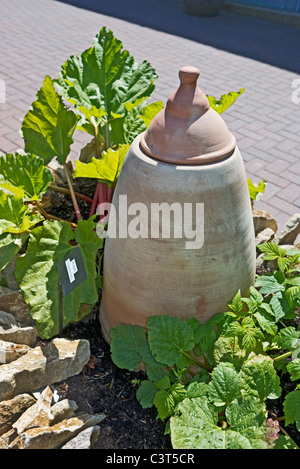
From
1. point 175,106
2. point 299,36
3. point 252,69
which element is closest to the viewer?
point 175,106

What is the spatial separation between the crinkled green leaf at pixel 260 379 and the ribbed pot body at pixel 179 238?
31cm

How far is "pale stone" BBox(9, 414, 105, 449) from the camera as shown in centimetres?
176

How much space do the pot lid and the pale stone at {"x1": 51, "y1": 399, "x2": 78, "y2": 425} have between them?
1.06m

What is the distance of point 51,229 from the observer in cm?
225

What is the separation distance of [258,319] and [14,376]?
103cm

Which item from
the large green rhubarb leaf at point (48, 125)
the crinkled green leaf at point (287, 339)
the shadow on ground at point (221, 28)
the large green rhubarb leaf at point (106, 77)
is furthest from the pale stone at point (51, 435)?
the shadow on ground at point (221, 28)

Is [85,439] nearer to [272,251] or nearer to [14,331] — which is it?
[14,331]

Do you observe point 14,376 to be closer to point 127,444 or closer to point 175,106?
point 127,444

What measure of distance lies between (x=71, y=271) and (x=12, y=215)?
1.54 ft

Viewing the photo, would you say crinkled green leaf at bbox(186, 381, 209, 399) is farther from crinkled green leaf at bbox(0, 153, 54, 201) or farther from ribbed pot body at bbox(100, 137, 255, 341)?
crinkled green leaf at bbox(0, 153, 54, 201)

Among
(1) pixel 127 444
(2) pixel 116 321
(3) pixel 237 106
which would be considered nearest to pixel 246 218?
(2) pixel 116 321

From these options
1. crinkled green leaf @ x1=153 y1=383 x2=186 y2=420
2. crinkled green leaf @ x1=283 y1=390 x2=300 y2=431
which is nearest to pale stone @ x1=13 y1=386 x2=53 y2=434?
crinkled green leaf @ x1=153 y1=383 x2=186 y2=420

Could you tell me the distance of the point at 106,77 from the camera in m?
2.85
